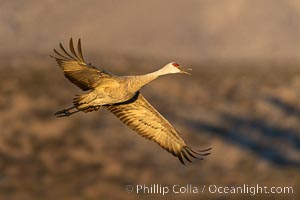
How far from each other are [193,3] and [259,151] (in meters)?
21.7

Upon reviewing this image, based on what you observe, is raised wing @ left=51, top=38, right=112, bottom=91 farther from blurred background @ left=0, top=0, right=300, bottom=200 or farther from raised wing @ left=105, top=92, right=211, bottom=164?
blurred background @ left=0, top=0, right=300, bottom=200

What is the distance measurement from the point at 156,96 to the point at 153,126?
32.9 meters

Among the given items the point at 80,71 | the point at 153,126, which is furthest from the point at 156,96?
the point at 80,71

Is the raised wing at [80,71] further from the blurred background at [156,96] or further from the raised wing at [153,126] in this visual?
the blurred background at [156,96]

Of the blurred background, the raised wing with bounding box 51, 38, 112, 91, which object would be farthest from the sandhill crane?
the blurred background

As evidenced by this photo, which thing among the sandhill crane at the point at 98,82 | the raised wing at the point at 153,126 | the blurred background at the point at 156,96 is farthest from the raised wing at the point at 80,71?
the blurred background at the point at 156,96

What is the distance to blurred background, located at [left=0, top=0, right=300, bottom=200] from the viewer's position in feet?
166

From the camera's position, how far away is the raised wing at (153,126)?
2662 cm

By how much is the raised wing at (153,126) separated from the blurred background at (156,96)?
57.1ft

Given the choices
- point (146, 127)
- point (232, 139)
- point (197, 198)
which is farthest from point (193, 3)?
point (146, 127)

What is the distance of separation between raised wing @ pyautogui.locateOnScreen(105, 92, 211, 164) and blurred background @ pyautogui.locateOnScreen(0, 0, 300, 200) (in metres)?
17.4

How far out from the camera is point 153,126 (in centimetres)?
2695

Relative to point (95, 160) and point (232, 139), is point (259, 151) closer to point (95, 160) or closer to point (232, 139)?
point (232, 139)

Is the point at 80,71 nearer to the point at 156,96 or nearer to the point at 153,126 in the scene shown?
the point at 153,126
